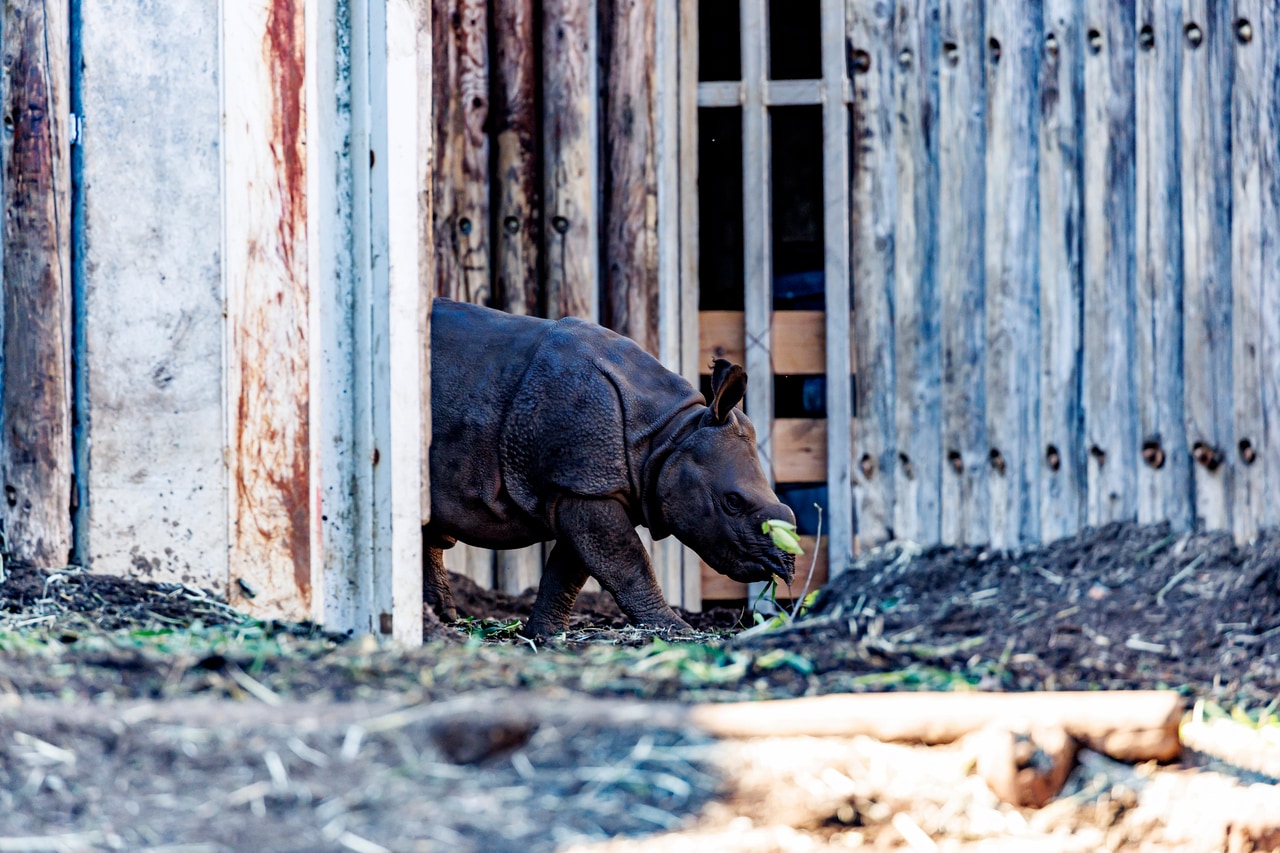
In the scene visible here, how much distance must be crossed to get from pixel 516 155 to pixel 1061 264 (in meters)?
2.98

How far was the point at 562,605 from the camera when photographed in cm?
757

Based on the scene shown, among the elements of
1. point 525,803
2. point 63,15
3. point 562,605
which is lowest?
point 562,605

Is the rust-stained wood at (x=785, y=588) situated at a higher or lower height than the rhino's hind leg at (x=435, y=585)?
lower

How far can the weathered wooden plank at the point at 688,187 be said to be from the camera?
8922 millimetres

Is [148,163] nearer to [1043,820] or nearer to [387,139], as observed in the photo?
[387,139]

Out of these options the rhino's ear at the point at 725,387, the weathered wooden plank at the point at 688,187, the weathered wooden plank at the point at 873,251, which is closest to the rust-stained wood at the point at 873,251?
the weathered wooden plank at the point at 873,251

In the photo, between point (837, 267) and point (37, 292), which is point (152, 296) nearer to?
point (37, 292)

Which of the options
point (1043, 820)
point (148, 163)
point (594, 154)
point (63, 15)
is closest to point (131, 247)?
point (148, 163)

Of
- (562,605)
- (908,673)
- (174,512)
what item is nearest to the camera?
(908,673)

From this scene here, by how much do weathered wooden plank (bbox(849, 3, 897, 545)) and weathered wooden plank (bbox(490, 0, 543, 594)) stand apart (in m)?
1.69

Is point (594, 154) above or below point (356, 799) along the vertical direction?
above

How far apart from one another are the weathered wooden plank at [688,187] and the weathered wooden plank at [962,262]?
1.49 metres

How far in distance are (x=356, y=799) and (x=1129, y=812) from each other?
59.6 inches

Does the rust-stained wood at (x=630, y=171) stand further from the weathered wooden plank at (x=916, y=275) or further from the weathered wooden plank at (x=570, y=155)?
the weathered wooden plank at (x=916, y=275)
